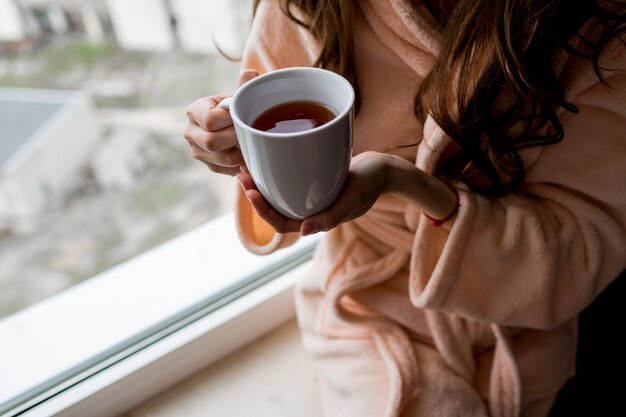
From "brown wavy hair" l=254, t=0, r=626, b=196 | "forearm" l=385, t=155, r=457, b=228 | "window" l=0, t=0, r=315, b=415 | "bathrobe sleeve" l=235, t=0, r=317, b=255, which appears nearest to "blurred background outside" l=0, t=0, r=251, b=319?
"window" l=0, t=0, r=315, b=415

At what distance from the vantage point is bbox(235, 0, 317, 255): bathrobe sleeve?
843 mm

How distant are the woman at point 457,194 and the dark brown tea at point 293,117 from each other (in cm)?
8

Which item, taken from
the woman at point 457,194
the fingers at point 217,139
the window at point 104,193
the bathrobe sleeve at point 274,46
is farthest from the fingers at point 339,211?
the window at point 104,193

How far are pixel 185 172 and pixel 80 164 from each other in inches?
8.4

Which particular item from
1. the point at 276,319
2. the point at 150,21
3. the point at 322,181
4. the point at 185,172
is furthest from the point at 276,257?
the point at 322,181

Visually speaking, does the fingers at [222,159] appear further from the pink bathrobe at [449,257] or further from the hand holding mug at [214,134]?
the pink bathrobe at [449,257]

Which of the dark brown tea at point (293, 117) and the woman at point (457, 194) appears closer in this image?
the dark brown tea at point (293, 117)

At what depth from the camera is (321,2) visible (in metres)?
0.77

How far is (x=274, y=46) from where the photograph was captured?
0.86 metres

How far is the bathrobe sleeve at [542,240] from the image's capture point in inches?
30.3

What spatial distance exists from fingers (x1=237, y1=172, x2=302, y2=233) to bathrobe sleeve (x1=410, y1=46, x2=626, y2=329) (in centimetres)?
24

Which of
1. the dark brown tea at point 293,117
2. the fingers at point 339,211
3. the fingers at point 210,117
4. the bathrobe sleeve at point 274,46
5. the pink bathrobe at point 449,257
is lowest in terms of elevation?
the pink bathrobe at point 449,257

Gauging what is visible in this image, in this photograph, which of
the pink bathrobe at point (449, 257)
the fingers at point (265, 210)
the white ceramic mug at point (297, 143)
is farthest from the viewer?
the pink bathrobe at point (449, 257)

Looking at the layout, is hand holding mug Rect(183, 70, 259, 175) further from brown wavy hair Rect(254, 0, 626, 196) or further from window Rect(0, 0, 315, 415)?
window Rect(0, 0, 315, 415)
